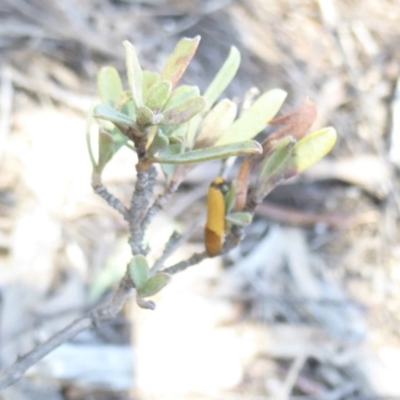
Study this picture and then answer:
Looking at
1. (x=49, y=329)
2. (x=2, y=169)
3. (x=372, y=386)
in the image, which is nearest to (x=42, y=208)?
(x=2, y=169)

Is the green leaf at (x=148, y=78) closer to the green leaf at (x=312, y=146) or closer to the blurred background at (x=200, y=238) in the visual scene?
the green leaf at (x=312, y=146)

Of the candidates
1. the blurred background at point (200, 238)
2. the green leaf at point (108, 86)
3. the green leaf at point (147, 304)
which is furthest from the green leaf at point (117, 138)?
the blurred background at point (200, 238)

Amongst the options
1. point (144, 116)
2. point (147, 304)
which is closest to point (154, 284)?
point (147, 304)

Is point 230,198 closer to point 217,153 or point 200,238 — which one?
point 217,153

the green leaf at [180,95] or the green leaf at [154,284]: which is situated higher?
the green leaf at [180,95]

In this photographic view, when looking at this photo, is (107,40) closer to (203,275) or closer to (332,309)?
(203,275)
